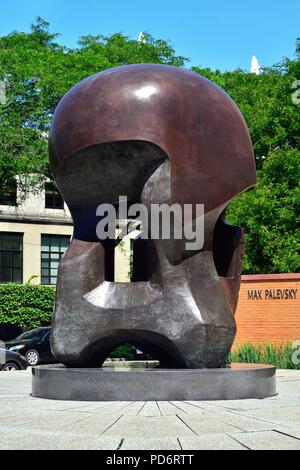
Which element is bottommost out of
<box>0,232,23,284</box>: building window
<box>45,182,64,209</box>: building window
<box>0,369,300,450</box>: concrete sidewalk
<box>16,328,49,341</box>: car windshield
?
<box>0,369,300,450</box>: concrete sidewalk

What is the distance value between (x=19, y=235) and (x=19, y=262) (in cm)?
135

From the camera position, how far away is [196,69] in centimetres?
3344

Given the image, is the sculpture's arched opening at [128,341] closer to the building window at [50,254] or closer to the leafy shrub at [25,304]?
the leafy shrub at [25,304]

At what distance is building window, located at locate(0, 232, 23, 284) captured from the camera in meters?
38.7

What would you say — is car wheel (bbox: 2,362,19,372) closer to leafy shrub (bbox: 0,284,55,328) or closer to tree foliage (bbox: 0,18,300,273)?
tree foliage (bbox: 0,18,300,273)

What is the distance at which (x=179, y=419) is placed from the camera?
804cm

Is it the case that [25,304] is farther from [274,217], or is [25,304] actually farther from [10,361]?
[10,361]

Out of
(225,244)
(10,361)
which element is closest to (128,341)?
(225,244)

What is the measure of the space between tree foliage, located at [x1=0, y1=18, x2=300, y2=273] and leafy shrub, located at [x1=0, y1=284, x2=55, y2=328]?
6.80m

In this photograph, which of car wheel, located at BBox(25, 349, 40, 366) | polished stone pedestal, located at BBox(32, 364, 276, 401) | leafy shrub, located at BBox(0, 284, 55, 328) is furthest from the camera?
leafy shrub, located at BBox(0, 284, 55, 328)

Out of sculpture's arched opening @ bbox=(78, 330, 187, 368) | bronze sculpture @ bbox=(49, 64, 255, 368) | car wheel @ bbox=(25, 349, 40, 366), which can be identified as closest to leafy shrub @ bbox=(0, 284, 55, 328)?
car wheel @ bbox=(25, 349, 40, 366)

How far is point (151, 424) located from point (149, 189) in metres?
3.83

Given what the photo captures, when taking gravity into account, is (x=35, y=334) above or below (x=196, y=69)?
below

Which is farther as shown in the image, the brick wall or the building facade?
the building facade
